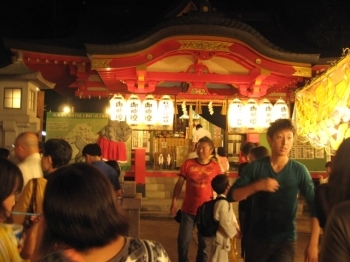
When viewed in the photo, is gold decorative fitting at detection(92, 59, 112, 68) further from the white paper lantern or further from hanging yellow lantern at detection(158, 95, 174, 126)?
the white paper lantern

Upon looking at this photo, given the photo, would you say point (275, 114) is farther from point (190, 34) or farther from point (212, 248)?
point (212, 248)

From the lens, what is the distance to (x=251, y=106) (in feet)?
38.1

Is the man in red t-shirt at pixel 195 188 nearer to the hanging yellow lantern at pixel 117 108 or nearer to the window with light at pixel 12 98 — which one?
the hanging yellow lantern at pixel 117 108

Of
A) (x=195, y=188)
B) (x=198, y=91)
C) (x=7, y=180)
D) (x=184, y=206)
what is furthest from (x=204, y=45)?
(x=7, y=180)

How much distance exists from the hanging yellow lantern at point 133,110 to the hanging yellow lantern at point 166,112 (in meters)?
0.55

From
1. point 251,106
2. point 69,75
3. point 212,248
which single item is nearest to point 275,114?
point 251,106

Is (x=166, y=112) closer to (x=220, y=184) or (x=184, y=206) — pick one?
Answer: (x=184, y=206)

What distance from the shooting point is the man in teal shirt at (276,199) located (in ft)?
13.2

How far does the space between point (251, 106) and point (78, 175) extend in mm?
10200

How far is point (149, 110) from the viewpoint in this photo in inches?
448

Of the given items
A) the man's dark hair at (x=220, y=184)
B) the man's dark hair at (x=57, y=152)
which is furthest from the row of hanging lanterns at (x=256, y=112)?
the man's dark hair at (x=57, y=152)

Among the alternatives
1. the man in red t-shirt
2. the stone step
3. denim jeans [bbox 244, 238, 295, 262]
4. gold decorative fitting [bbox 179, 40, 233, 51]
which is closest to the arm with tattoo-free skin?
denim jeans [bbox 244, 238, 295, 262]

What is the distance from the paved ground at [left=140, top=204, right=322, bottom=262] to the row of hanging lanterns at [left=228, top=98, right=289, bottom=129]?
3.01 m

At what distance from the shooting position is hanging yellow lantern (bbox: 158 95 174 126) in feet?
37.6
